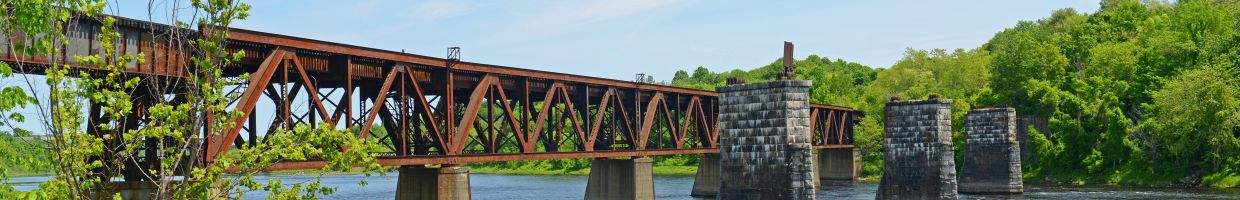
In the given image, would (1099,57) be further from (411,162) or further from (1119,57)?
(411,162)

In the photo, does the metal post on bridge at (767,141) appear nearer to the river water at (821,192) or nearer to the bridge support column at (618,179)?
the bridge support column at (618,179)

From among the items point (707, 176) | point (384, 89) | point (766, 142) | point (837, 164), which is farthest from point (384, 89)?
point (837, 164)

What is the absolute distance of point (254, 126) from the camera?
35719mm

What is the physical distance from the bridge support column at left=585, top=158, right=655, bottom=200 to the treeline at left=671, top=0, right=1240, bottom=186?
3731 centimetres

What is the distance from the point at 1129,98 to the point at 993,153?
20283 mm

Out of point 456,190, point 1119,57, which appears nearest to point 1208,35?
point 1119,57

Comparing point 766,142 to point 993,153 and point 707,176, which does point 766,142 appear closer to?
point 707,176

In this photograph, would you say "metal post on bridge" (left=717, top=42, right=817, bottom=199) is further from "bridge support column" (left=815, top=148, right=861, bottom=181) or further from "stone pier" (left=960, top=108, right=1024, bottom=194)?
"bridge support column" (left=815, top=148, right=861, bottom=181)

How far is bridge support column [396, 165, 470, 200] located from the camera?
40156 mm

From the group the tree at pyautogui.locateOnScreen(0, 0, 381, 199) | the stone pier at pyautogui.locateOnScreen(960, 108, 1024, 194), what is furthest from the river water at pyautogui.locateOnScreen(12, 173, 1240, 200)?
the tree at pyautogui.locateOnScreen(0, 0, 381, 199)

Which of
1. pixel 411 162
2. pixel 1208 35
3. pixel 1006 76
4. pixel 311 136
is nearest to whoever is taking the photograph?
pixel 311 136

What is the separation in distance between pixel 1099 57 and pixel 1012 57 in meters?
7.49

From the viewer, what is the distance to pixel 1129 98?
3455 inches

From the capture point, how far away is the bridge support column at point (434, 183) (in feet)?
132
